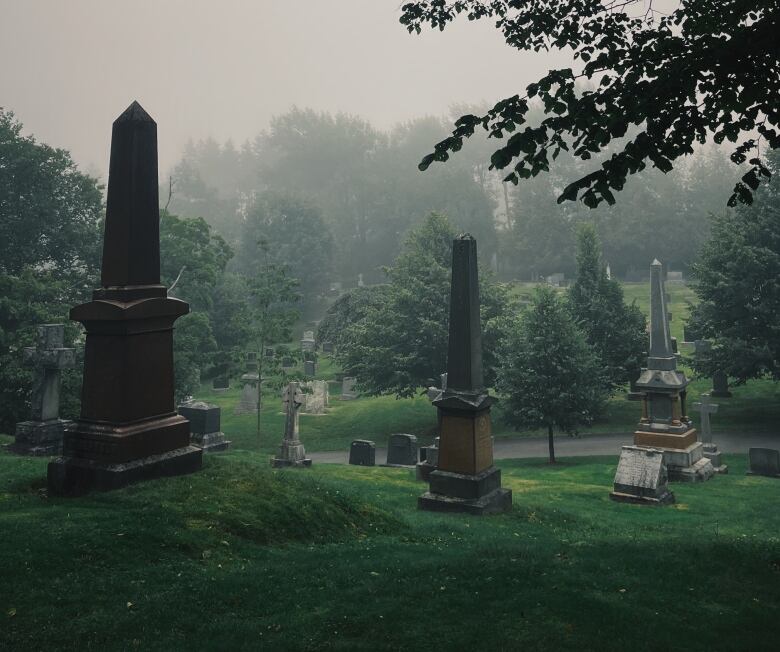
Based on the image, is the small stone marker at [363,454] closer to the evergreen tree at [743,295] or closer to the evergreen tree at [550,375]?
the evergreen tree at [550,375]

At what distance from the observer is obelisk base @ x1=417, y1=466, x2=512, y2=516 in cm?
1183

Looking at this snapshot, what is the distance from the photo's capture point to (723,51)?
16.2ft

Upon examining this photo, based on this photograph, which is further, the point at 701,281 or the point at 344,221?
the point at 344,221

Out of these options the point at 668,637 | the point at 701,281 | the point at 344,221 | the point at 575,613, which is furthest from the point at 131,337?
the point at 344,221

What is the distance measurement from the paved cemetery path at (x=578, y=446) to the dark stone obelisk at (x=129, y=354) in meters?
13.9

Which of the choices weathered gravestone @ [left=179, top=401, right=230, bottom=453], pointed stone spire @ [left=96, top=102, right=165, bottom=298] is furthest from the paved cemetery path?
pointed stone spire @ [left=96, top=102, right=165, bottom=298]

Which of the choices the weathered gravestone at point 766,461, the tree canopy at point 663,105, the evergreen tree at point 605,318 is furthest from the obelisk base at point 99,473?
the evergreen tree at point 605,318

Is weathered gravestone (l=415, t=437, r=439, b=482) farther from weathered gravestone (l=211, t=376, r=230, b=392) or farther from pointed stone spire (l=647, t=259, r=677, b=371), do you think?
weathered gravestone (l=211, t=376, r=230, b=392)

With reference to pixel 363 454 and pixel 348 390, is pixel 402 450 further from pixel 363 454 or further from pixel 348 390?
pixel 348 390

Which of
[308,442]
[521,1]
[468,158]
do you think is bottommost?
[308,442]

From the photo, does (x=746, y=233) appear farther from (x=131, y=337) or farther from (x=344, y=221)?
(x=344, y=221)

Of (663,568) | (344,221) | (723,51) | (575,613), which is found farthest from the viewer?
(344,221)

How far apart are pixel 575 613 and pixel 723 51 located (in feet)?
14.6

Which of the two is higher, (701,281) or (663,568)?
(701,281)
